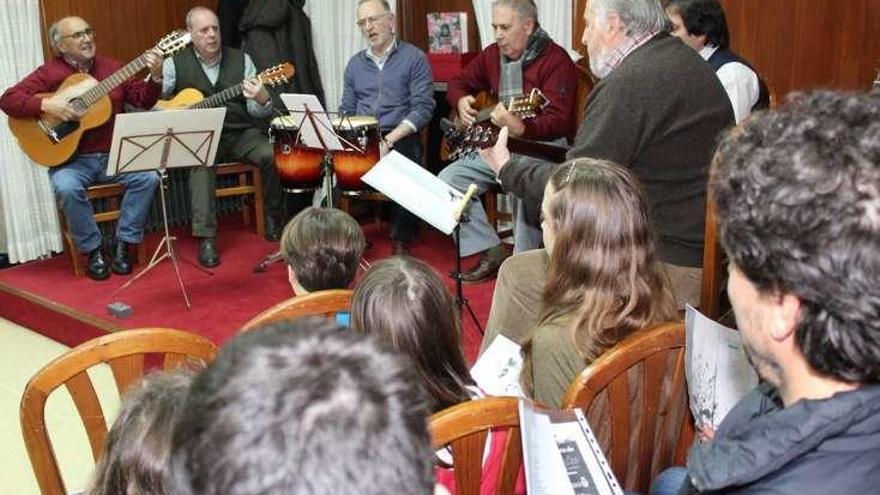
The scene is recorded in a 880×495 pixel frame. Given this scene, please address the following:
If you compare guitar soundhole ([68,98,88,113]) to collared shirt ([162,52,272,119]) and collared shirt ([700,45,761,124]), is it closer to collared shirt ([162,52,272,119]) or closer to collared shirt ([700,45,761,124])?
collared shirt ([162,52,272,119])

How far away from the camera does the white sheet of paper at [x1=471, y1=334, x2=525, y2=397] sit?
6.65 ft

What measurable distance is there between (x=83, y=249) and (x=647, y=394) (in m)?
3.50

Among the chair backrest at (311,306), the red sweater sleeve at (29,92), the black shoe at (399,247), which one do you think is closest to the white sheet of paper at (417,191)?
the chair backrest at (311,306)

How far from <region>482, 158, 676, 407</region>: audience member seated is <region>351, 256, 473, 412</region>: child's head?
0.22m

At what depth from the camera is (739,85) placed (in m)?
3.38

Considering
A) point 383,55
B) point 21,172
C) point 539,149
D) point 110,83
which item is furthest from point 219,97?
point 539,149

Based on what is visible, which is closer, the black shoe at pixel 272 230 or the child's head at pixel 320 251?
the child's head at pixel 320 251

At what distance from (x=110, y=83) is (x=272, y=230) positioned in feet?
3.93

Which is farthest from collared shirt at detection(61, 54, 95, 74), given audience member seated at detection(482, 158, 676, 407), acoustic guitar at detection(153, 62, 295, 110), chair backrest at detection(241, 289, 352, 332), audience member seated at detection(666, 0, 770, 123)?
audience member seated at detection(482, 158, 676, 407)

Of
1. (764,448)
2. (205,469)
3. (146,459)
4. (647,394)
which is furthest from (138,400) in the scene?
(647,394)

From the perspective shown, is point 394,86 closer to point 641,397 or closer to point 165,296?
point 165,296

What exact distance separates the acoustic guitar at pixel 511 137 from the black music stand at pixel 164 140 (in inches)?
44.2

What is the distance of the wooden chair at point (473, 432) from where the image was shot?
1246 mm

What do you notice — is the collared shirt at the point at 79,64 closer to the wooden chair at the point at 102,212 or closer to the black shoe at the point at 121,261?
the wooden chair at the point at 102,212
